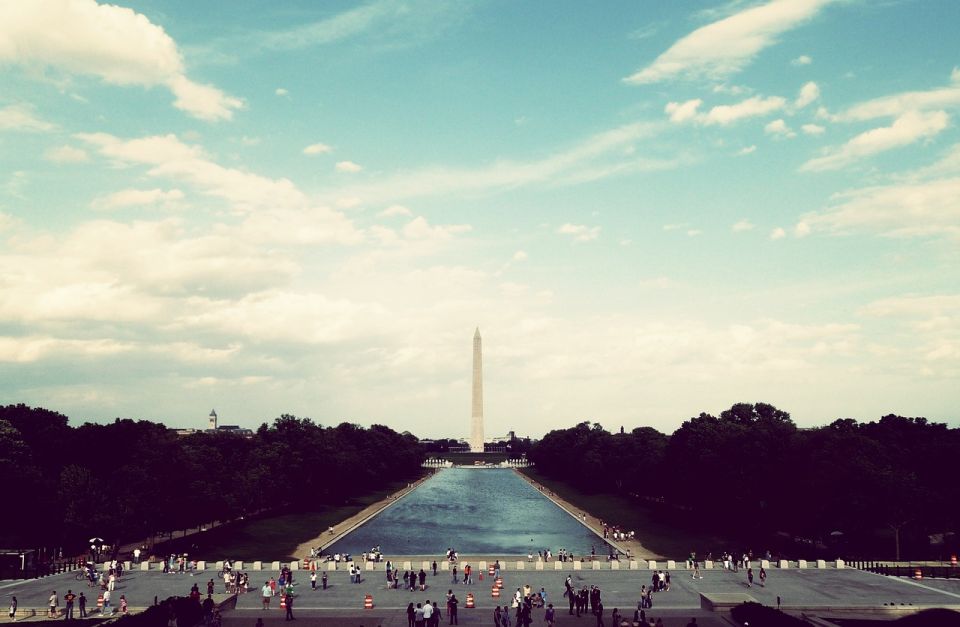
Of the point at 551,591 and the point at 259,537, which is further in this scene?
the point at 259,537

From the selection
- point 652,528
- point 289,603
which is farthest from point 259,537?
point 652,528

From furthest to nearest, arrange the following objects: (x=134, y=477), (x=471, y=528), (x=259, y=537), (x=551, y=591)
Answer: (x=471, y=528) → (x=259, y=537) → (x=134, y=477) → (x=551, y=591)

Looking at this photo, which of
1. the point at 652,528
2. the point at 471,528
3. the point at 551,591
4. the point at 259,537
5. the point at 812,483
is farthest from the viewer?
the point at 471,528

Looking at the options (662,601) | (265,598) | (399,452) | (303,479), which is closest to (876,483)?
(662,601)

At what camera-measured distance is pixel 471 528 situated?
91188mm

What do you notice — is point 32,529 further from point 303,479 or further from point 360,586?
point 303,479

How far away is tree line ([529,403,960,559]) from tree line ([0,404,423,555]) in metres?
54.6

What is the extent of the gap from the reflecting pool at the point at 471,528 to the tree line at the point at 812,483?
56.7ft

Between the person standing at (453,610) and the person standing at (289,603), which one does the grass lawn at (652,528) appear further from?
the person standing at (289,603)

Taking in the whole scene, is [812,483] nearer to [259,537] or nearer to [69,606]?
[259,537]

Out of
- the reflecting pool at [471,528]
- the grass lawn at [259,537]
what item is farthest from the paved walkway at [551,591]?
the reflecting pool at [471,528]

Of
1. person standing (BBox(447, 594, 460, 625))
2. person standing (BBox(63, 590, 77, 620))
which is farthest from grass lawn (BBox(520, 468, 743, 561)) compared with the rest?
person standing (BBox(63, 590, 77, 620))

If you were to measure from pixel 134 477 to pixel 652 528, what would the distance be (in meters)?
57.0

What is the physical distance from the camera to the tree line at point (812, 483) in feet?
212
